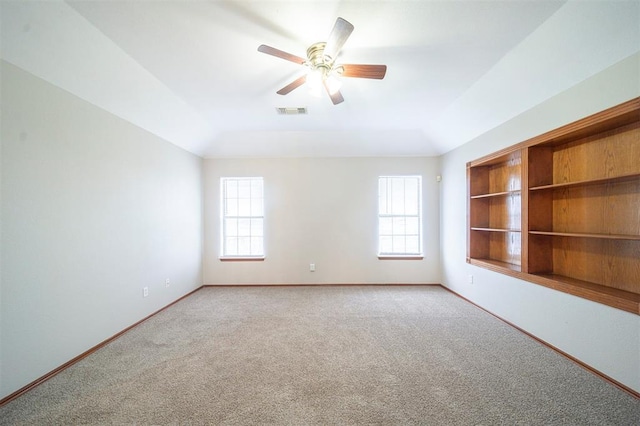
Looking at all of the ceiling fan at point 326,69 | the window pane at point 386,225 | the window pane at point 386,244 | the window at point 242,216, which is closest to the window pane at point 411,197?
the window pane at point 386,225

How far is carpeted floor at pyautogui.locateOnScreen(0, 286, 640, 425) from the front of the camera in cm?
154

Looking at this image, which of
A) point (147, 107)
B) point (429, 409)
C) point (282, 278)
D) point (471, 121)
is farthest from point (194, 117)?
point (429, 409)

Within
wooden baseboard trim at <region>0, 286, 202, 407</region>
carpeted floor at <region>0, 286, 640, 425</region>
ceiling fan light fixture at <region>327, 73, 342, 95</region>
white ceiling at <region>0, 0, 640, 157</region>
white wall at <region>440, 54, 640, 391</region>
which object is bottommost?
carpeted floor at <region>0, 286, 640, 425</region>

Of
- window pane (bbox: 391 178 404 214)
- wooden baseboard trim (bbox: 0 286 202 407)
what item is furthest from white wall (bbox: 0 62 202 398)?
window pane (bbox: 391 178 404 214)

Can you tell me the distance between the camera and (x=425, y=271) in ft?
14.3

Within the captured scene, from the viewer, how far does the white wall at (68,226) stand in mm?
1693

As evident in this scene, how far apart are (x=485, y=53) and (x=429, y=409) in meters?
2.91

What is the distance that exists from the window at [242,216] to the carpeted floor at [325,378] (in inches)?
64.8

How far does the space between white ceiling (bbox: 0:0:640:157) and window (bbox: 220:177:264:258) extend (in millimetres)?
1471

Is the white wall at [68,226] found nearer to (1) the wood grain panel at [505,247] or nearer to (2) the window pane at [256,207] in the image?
(2) the window pane at [256,207]

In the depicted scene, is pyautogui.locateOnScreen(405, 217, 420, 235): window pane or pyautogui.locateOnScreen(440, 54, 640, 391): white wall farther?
pyautogui.locateOnScreen(405, 217, 420, 235): window pane

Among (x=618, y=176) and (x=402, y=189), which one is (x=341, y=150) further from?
(x=618, y=176)

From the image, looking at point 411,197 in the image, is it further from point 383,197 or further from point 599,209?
point 599,209

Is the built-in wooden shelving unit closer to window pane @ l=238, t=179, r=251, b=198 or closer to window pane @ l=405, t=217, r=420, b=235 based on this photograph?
window pane @ l=405, t=217, r=420, b=235
